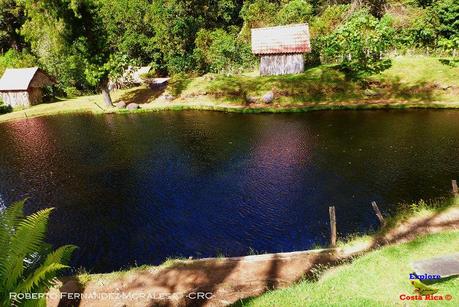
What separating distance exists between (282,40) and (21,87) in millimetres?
39699

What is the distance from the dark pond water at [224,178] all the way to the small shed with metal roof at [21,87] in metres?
18.9

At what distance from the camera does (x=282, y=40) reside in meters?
52.4

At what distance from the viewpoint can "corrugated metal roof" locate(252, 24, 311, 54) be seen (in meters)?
51.5

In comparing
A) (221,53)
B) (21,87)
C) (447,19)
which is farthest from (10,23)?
(447,19)

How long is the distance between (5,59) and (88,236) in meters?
72.1

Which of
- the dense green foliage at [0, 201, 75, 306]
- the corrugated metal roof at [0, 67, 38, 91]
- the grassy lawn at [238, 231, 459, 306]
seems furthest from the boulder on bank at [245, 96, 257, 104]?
the dense green foliage at [0, 201, 75, 306]

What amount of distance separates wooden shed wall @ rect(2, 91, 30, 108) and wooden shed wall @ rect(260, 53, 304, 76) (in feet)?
120

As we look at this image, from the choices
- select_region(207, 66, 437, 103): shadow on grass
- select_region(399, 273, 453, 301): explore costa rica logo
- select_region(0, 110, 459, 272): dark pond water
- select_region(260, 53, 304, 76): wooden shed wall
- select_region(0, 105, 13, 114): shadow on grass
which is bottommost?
select_region(0, 110, 459, 272): dark pond water

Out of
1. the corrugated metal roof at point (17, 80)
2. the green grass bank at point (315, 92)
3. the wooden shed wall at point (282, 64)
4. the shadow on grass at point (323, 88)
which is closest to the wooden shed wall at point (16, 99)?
the corrugated metal roof at point (17, 80)

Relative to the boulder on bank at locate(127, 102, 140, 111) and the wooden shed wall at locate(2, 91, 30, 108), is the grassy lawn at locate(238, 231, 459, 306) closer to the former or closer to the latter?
the boulder on bank at locate(127, 102, 140, 111)

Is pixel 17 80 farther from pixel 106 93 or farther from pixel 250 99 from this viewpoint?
pixel 250 99

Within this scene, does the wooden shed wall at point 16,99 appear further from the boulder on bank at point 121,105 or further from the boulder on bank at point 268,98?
the boulder on bank at point 268,98

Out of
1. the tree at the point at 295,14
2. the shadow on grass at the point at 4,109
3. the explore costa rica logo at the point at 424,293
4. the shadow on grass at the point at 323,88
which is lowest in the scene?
the shadow on grass at the point at 4,109

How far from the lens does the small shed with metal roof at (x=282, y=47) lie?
51.6m
